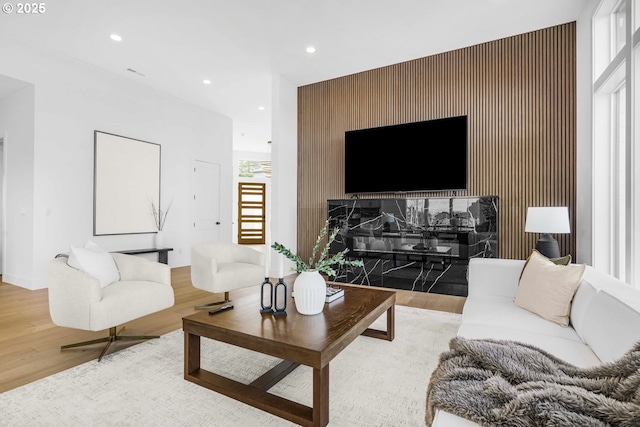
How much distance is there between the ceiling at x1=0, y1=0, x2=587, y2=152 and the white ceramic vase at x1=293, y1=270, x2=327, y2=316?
9.32ft

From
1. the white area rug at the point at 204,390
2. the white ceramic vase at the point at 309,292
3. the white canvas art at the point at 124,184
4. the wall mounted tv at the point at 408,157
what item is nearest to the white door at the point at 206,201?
the white canvas art at the point at 124,184

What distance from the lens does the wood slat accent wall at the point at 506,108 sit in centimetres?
365

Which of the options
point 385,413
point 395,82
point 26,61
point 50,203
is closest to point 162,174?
point 50,203

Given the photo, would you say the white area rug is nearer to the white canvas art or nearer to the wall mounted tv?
the wall mounted tv

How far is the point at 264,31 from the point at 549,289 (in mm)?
3749

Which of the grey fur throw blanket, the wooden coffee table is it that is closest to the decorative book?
the wooden coffee table

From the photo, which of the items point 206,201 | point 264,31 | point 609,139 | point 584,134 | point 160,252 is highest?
point 264,31

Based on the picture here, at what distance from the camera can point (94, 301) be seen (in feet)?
6.98

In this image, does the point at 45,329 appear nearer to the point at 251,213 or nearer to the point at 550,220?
the point at 550,220

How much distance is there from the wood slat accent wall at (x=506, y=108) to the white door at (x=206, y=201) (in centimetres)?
298

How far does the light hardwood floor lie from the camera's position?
2.10 m

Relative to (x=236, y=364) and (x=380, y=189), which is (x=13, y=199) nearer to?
(x=236, y=364)

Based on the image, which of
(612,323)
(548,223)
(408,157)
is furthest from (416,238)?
(612,323)

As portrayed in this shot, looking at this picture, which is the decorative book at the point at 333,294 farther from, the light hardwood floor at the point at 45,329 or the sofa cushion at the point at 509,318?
the sofa cushion at the point at 509,318
